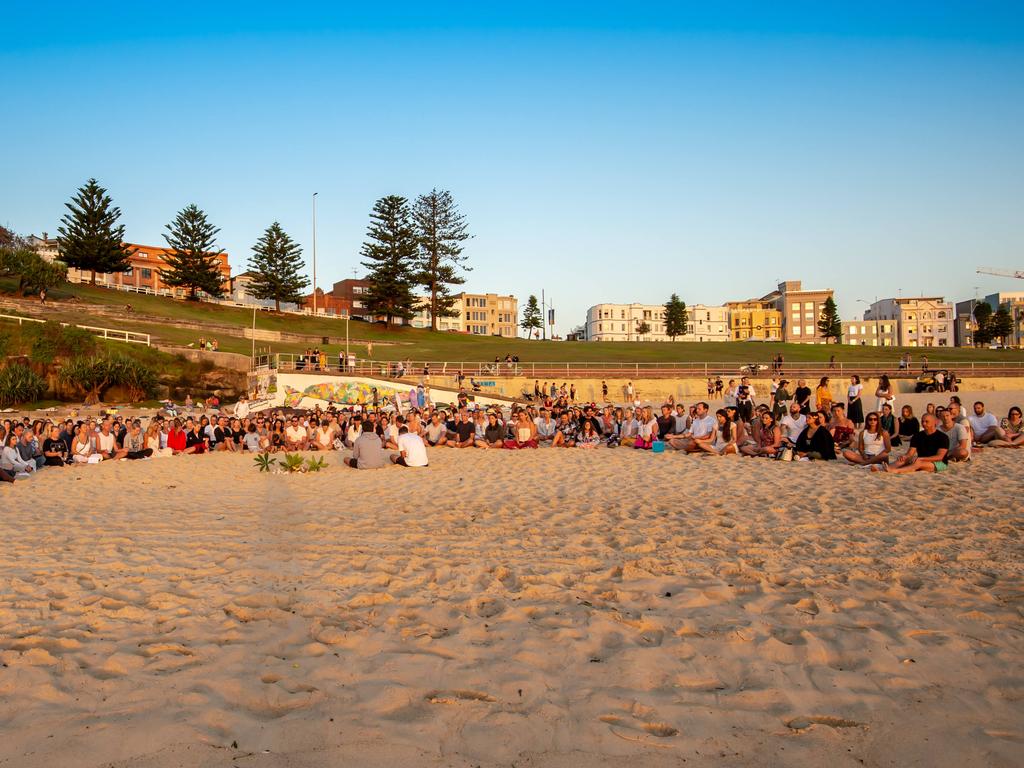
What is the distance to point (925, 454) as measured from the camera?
9.61m

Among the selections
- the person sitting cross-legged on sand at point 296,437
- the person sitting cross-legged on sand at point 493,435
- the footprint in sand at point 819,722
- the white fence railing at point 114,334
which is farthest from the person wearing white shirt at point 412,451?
the white fence railing at point 114,334

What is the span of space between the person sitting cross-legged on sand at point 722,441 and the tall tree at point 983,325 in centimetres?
9550

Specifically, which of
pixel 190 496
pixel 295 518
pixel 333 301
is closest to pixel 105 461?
pixel 190 496

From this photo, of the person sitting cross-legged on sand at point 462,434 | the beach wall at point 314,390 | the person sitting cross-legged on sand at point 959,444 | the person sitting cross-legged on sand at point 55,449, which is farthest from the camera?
the beach wall at point 314,390

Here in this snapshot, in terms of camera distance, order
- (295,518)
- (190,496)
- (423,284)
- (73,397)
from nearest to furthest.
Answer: (295,518), (190,496), (73,397), (423,284)

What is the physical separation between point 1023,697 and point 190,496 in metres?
8.91

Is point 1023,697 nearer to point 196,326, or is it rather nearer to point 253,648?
point 253,648

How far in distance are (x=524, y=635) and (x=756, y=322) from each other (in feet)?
403

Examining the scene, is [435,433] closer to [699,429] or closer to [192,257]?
[699,429]

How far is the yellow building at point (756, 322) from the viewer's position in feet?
385

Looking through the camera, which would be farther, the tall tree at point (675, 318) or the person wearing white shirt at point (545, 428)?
the tall tree at point (675, 318)

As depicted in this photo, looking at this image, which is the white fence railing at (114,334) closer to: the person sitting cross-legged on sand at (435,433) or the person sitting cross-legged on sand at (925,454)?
the person sitting cross-legged on sand at (435,433)

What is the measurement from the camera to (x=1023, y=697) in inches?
121

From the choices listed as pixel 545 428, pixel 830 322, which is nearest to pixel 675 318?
pixel 830 322
